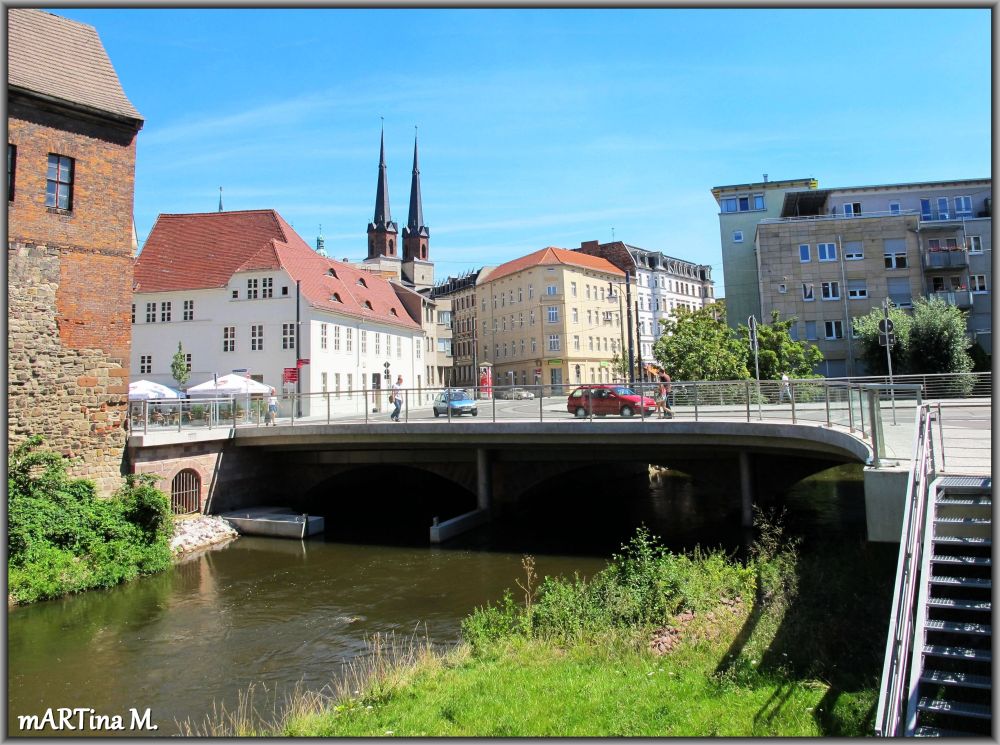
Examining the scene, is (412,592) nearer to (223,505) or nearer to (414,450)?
(414,450)

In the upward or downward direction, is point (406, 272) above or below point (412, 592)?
above

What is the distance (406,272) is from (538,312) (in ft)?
128

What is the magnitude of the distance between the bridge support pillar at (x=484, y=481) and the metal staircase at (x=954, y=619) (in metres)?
15.7

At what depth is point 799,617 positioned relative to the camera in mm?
9758

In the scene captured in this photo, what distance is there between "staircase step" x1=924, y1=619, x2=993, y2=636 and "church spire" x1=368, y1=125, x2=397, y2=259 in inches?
3951

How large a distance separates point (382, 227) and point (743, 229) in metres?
62.3

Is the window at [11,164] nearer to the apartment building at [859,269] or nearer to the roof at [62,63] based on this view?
the roof at [62,63]

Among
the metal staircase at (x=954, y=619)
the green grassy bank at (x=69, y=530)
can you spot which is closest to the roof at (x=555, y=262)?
the green grassy bank at (x=69, y=530)

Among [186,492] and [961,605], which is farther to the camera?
[186,492]

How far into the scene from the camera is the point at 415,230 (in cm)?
10294

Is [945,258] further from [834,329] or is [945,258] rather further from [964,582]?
[964,582]

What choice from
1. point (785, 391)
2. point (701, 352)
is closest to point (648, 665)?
point (785, 391)

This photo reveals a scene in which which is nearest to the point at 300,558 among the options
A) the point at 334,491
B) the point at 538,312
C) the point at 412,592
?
the point at 412,592

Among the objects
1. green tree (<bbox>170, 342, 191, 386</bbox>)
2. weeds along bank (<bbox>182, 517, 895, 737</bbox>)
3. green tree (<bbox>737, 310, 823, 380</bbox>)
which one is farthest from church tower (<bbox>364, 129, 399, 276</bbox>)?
weeds along bank (<bbox>182, 517, 895, 737</bbox>)
